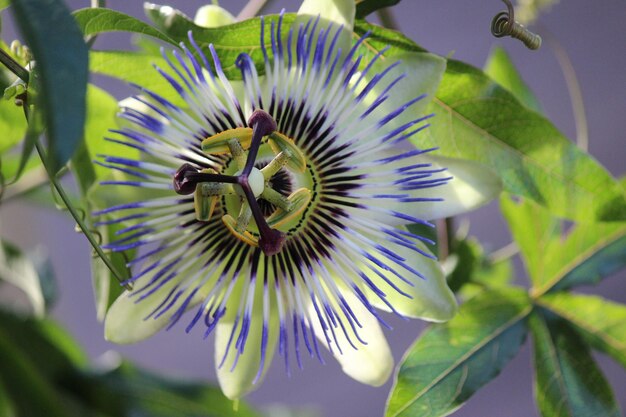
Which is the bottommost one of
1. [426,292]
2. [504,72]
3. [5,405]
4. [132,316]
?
[5,405]

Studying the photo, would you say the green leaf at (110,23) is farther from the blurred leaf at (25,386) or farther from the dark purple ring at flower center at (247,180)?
the blurred leaf at (25,386)

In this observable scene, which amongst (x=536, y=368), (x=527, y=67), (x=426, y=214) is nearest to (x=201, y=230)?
(x=426, y=214)

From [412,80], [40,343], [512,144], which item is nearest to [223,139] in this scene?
[412,80]

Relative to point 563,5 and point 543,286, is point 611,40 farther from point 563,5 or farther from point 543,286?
point 543,286

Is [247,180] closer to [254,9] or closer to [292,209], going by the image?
[292,209]

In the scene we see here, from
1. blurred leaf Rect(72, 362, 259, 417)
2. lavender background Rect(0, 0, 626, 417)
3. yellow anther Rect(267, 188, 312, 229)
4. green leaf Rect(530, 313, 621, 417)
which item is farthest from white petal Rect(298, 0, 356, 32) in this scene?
lavender background Rect(0, 0, 626, 417)
